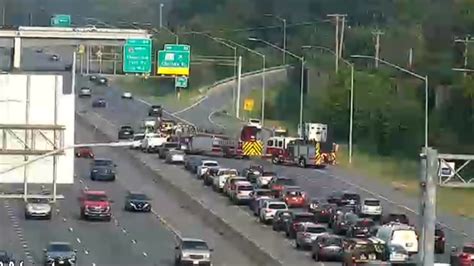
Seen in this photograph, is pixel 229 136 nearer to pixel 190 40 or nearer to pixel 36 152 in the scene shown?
pixel 190 40

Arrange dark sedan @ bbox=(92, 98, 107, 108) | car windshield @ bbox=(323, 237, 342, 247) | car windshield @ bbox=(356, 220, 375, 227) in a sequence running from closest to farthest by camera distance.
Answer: car windshield @ bbox=(323, 237, 342, 247) → car windshield @ bbox=(356, 220, 375, 227) → dark sedan @ bbox=(92, 98, 107, 108)

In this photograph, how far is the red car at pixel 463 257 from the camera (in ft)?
163

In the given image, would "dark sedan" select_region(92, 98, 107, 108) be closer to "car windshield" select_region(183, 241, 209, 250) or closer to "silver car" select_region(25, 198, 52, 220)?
"silver car" select_region(25, 198, 52, 220)

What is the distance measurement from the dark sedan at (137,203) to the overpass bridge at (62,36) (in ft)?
70.7

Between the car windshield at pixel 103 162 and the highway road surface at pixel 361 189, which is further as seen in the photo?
the car windshield at pixel 103 162

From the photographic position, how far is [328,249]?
5247 cm

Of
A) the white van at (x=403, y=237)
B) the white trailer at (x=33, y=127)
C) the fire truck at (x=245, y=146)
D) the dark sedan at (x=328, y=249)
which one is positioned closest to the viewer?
the white trailer at (x=33, y=127)

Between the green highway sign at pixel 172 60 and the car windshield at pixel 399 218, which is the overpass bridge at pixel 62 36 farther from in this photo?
the green highway sign at pixel 172 60

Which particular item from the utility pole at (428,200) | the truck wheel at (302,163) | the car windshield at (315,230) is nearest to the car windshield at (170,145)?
the truck wheel at (302,163)

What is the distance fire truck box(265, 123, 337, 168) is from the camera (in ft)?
294

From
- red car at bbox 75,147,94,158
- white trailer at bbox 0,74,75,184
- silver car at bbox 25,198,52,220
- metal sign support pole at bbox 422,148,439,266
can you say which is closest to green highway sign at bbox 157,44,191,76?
silver car at bbox 25,198,52,220

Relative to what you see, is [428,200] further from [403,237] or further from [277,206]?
[277,206]

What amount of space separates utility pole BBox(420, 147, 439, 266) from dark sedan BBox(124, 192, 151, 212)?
126 ft

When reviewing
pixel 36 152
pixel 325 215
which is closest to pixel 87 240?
pixel 325 215
